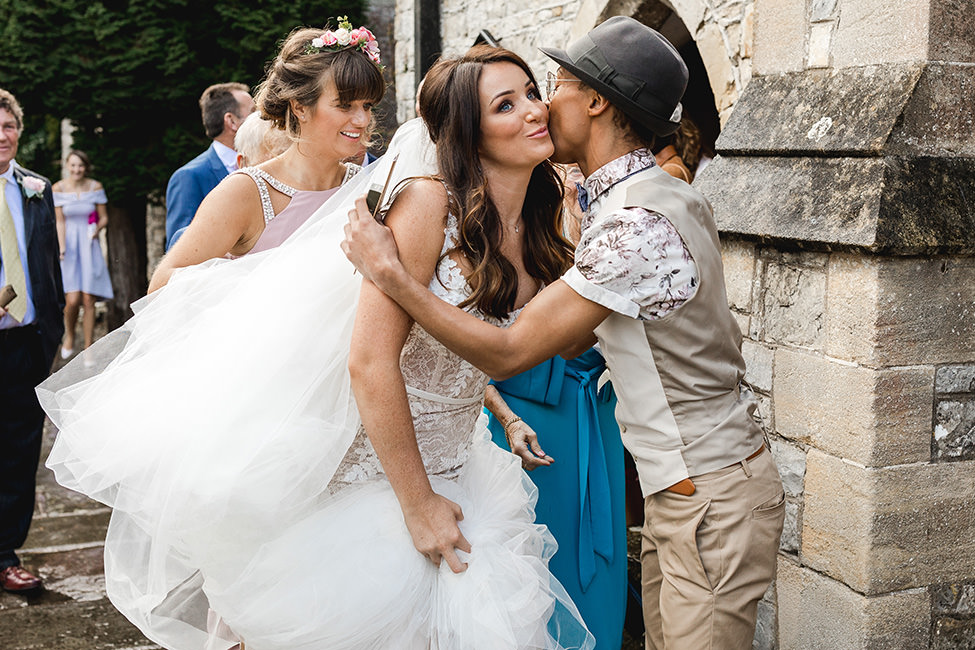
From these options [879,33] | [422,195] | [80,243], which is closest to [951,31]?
[879,33]

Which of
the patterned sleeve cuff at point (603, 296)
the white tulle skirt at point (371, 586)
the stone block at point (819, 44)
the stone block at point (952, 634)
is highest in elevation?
the stone block at point (819, 44)

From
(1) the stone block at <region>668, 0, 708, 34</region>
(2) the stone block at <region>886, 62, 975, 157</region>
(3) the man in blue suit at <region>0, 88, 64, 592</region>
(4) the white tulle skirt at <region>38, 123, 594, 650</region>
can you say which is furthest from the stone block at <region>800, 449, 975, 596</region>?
(3) the man in blue suit at <region>0, 88, 64, 592</region>

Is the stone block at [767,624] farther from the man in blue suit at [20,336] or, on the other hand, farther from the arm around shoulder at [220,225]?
the man in blue suit at [20,336]

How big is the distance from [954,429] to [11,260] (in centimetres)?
402

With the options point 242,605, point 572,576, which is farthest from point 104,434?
point 572,576

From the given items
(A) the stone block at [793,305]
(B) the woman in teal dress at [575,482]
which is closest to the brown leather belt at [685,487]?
(B) the woman in teal dress at [575,482]

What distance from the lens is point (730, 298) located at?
11.1 ft

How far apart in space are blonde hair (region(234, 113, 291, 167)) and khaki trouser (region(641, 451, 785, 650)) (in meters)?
2.29

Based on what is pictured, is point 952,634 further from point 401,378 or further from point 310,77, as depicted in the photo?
point 310,77

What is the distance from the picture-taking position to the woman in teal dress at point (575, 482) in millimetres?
2918

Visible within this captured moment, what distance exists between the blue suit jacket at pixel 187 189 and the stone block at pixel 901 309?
9.82 ft

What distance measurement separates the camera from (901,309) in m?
2.79

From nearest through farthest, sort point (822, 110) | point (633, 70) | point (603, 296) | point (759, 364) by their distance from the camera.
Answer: point (603, 296)
point (633, 70)
point (822, 110)
point (759, 364)

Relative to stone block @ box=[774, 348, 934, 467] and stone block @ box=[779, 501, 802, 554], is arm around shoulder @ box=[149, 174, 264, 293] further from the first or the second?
stone block @ box=[779, 501, 802, 554]
